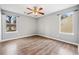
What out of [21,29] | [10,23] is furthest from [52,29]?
[10,23]

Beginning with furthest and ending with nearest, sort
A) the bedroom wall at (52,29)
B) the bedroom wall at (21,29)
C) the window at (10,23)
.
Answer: the bedroom wall at (52,29), the bedroom wall at (21,29), the window at (10,23)

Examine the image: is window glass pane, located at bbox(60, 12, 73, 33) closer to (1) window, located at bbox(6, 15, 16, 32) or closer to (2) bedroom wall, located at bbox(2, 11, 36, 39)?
(2) bedroom wall, located at bbox(2, 11, 36, 39)

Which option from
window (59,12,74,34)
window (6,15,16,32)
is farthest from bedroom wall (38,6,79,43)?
window (6,15,16,32)

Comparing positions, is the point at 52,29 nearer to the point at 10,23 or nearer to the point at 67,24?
the point at 67,24

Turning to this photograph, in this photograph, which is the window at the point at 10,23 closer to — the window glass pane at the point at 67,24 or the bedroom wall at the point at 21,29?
the bedroom wall at the point at 21,29

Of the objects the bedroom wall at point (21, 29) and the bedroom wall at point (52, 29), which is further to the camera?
the bedroom wall at point (52, 29)

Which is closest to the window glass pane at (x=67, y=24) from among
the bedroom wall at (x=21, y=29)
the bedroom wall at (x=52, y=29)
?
the bedroom wall at (x=52, y=29)

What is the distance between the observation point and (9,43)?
2.16 metres

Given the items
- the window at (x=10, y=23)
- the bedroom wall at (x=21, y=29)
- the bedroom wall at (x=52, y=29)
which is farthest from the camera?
the bedroom wall at (x=52, y=29)
